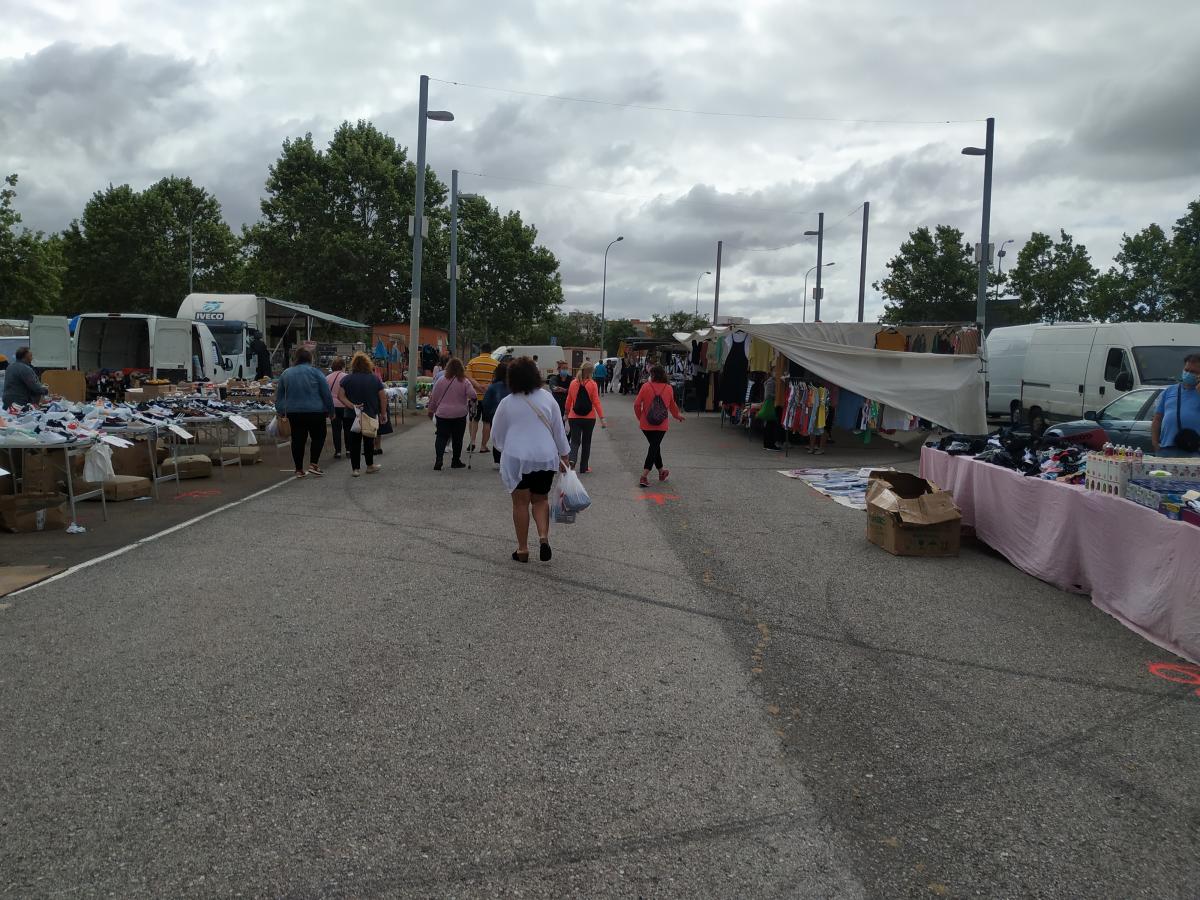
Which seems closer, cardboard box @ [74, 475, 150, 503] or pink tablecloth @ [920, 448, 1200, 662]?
pink tablecloth @ [920, 448, 1200, 662]

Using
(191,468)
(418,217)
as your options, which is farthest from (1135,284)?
(191,468)

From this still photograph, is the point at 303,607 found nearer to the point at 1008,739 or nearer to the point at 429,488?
the point at 1008,739

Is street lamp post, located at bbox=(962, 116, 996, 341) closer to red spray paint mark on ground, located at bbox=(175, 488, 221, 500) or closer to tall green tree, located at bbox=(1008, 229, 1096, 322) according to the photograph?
red spray paint mark on ground, located at bbox=(175, 488, 221, 500)

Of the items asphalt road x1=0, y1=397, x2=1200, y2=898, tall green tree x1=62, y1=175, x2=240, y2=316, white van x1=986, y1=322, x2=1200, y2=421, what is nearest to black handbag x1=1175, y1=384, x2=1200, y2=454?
asphalt road x1=0, y1=397, x2=1200, y2=898

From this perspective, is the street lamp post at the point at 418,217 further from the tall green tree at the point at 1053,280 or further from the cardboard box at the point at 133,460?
the tall green tree at the point at 1053,280

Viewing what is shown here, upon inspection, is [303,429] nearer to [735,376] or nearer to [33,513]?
[33,513]

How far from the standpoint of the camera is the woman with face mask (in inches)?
325

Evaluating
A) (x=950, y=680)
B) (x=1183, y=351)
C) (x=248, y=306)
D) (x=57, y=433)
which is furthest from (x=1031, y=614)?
(x=248, y=306)

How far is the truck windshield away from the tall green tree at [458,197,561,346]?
33.4 meters

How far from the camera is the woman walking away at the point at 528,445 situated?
7.20 m

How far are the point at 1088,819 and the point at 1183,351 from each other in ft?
52.8

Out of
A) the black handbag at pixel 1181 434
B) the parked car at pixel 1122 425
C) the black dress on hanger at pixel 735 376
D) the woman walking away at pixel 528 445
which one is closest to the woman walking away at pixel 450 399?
the woman walking away at pixel 528 445

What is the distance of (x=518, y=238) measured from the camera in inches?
2416

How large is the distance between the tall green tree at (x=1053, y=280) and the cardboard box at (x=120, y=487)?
169ft
